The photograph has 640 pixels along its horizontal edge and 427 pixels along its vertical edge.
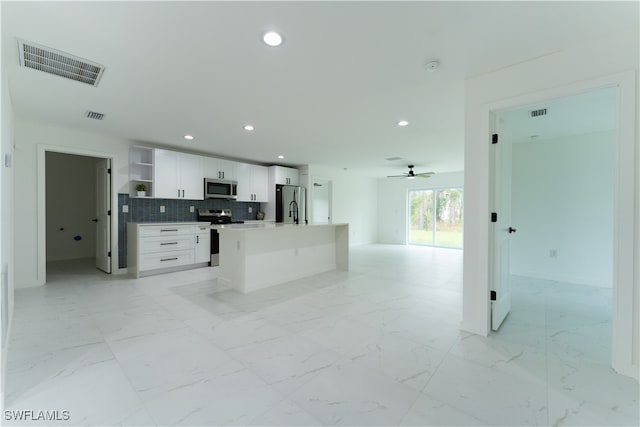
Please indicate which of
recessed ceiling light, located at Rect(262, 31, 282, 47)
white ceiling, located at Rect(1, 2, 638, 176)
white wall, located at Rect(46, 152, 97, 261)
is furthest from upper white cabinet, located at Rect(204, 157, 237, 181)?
recessed ceiling light, located at Rect(262, 31, 282, 47)

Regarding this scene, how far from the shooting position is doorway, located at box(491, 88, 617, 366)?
2.62 metres

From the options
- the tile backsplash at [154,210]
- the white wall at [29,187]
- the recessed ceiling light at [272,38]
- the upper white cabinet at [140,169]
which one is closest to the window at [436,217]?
the tile backsplash at [154,210]

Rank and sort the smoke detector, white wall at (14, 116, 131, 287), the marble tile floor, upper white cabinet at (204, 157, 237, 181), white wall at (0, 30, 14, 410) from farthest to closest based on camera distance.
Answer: upper white cabinet at (204, 157, 237, 181), white wall at (14, 116, 131, 287), the smoke detector, white wall at (0, 30, 14, 410), the marble tile floor

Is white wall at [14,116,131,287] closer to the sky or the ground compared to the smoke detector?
closer to the ground

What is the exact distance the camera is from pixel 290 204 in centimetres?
696

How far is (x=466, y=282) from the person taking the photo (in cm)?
262

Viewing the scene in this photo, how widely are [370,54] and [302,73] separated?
64 cm

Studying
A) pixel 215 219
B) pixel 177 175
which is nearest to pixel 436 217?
pixel 215 219

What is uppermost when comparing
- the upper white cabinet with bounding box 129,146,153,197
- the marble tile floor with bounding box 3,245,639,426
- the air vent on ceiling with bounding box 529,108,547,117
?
the air vent on ceiling with bounding box 529,108,547,117

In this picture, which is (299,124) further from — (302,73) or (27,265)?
(27,265)

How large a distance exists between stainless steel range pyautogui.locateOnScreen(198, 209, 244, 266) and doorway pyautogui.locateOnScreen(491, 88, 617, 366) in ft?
15.8

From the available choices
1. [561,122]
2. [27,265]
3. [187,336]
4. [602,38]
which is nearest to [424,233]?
[561,122]

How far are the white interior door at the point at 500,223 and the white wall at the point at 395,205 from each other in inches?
252

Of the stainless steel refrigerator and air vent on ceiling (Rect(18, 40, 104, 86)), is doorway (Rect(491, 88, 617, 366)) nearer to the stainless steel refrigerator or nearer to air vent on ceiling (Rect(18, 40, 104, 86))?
air vent on ceiling (Rect(18, 40, 104, 86))
